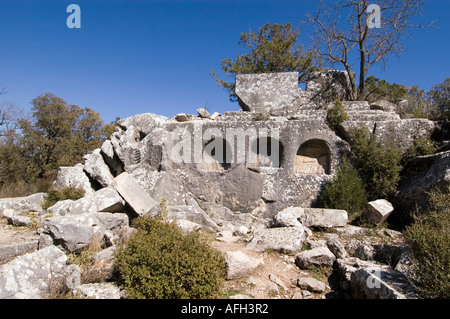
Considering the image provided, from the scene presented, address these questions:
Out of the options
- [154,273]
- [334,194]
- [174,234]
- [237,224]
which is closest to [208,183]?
[237,224]

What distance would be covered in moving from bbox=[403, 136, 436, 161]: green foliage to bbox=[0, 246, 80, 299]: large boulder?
8.68 m

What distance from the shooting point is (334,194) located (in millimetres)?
7570

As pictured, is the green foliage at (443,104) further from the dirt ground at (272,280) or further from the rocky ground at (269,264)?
the dirt ground at (272,280)

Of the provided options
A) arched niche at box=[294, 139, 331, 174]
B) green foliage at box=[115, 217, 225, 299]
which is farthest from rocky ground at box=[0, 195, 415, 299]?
arched niche at box=[294, 139, 331, 174]

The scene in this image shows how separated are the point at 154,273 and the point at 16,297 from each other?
161 centimetres

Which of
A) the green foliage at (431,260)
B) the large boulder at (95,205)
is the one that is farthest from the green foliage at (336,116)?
the large boulder at (95,205)

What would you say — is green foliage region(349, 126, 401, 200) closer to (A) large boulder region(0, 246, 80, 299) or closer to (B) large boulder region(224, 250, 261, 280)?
(B) large boulder region(224, 250, 261, 280)

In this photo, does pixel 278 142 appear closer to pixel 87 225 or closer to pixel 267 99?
pixel 267 99

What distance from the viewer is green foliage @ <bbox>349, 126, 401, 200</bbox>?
7.46 m

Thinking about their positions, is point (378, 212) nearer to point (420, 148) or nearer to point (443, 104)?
point (420, 148)

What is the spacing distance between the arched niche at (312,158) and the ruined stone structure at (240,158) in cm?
3

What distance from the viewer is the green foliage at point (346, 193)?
7.38 meters

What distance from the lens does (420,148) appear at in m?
7.71

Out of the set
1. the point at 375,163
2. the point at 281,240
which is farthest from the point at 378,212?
the point at 281,240
